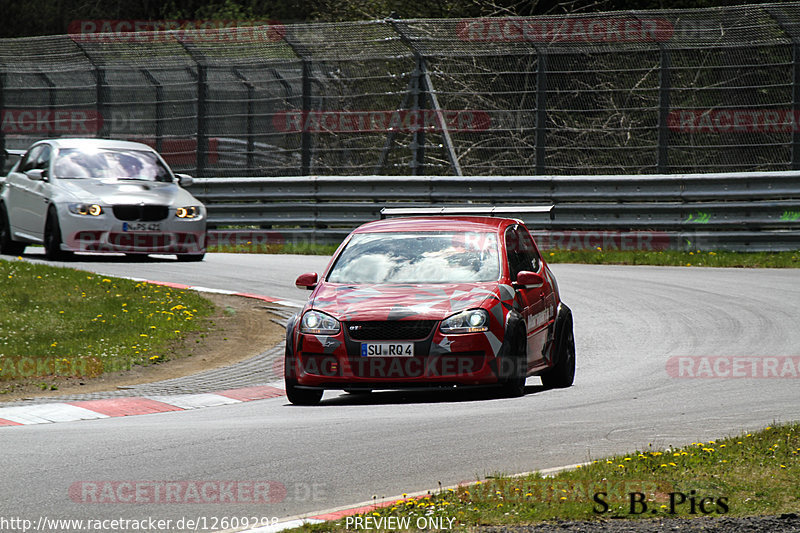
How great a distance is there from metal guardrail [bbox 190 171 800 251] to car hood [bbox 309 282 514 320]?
869 cm

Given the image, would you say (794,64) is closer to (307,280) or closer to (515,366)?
(515,366)

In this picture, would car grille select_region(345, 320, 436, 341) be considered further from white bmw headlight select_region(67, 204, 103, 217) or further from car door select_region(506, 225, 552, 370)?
white bmw headlight select_region(67, 204, 103, 217)

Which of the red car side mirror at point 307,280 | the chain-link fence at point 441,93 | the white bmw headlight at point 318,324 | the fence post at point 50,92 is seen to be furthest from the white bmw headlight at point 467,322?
the fence post at point 50,92

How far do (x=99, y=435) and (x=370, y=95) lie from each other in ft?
46.2

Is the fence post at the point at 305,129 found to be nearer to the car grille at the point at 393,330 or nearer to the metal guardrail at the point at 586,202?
the metal guardrail at the point at 586,202

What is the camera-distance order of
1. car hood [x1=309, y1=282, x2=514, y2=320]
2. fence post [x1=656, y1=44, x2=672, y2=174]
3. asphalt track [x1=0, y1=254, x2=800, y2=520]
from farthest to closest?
1. fence post [x1=656, y1=44, x2=672, y2=174]
2. car hood [x1=309, y1=282, x2=514, y2=320]
3. asphalt track [x1=0, y1=254, x2=800, y2=520]

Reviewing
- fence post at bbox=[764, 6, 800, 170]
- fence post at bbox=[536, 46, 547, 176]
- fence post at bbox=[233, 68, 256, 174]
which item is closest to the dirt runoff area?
fence post at bbox=[536, 46, 547, 176]

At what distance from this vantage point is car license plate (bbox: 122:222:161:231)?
1811cm

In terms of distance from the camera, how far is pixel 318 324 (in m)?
9.88

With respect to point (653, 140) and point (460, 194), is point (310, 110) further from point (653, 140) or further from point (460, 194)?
point (653, 140)

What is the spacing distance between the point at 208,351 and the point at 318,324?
377 cm

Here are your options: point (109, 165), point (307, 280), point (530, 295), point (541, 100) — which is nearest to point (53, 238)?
point (109, 165)

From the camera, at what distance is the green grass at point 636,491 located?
20.6 feet

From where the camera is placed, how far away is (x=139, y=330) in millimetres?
13797
